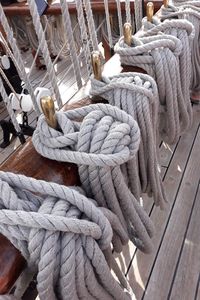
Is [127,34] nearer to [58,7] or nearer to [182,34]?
[182,34]

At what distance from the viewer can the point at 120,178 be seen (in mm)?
677

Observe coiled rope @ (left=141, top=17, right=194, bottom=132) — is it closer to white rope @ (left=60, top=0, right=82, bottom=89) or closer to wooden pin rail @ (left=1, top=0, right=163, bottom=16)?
white rope @ (left=60, top=0, right=82, bottom=89)

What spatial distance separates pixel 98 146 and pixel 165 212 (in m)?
0.95

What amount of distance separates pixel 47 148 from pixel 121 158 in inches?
6.4

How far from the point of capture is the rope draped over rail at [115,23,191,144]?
92cm

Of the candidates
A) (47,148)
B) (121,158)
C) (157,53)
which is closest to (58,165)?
(47,148)

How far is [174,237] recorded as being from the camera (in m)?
1.35

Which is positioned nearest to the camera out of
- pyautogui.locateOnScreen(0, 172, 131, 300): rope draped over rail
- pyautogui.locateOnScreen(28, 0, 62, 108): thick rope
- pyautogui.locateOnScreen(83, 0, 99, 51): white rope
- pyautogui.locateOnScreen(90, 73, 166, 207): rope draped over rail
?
pyautogui.locateOnScreen(0, 172, 131, 300): rope draped over rail

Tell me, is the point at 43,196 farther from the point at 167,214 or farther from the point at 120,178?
the point at 167,214

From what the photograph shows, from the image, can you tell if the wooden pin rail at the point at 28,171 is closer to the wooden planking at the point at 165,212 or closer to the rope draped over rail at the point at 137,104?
the rope draped over rail at the point at 137,104

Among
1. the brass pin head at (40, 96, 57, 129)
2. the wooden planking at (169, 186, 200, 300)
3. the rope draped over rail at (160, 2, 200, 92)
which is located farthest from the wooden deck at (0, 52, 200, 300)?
the brass pin head at (40, 96, 57, 129)

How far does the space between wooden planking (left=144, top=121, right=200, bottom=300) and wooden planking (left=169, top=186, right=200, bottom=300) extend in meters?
0.02

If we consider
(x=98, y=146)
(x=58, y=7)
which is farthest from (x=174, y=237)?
(x=58, y=7)

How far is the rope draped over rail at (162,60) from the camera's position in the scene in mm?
920
